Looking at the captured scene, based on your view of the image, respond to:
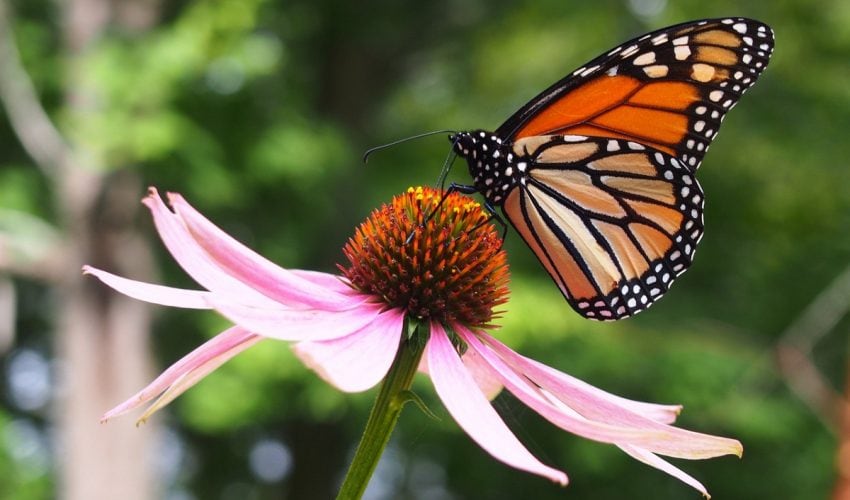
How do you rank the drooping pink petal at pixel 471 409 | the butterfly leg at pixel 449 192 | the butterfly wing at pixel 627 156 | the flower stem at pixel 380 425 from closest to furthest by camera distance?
the drooping pink petal at pixel 471 409 → the flower stem at pixel 380 425 → the butterfly leg at pixel 449 192 → the butterfly wing at pixel 627 156

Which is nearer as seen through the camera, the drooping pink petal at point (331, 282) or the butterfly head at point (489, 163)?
the drooping pink petal at point (331, 282)

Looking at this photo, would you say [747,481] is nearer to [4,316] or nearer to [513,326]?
[513,326]

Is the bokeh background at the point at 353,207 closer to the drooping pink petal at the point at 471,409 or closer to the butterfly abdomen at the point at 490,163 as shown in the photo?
the butterfly abdomen at the point at 490,163

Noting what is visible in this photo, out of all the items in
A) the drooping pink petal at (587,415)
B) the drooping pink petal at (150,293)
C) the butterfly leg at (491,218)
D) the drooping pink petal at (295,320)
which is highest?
the butterfly leg at (491,218)

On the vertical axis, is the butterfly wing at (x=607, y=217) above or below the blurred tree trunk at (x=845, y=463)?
above

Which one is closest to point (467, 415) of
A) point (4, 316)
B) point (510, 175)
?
point (510, 175)

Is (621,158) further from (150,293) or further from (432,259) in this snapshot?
(150,293)

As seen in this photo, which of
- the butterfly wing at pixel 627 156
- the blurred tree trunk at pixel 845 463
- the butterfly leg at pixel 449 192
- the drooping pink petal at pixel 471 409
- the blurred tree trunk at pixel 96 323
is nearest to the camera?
the drooping pink petal at pixel 471 409

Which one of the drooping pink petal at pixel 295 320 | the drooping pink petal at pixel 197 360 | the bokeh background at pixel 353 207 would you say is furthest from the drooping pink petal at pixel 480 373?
the bokeh background at pixel 353 207
